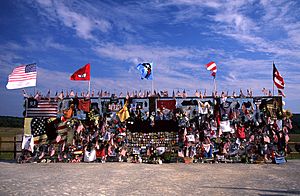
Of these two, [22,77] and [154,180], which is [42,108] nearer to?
[22,77]

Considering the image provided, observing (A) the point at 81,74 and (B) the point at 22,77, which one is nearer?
(B) the point at 22,77

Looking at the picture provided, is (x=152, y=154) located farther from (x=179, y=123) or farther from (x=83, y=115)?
(x=83, y=115)

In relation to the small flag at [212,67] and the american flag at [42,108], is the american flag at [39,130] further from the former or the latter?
the small flag at [212,67]

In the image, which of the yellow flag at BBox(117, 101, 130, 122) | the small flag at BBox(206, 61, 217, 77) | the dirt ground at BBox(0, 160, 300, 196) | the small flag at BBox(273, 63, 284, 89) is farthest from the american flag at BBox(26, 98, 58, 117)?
the small flag at BBox(273, 63, 284, 89)

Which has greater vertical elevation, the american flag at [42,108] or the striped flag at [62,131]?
the american flag at [42,108]

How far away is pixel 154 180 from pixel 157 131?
494 cm

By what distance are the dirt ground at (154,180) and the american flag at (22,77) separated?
4073 millimetres

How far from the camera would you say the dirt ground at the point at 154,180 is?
7.71m

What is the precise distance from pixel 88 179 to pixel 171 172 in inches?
129

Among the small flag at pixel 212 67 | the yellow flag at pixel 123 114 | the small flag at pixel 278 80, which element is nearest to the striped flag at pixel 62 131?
the yellow flag at pixel 123 114

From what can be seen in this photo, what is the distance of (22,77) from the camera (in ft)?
46.0

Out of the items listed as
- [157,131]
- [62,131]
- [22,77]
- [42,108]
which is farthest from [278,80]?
[22,77]

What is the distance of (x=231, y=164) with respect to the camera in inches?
517

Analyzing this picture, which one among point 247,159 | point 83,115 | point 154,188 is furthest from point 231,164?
point 83,115
